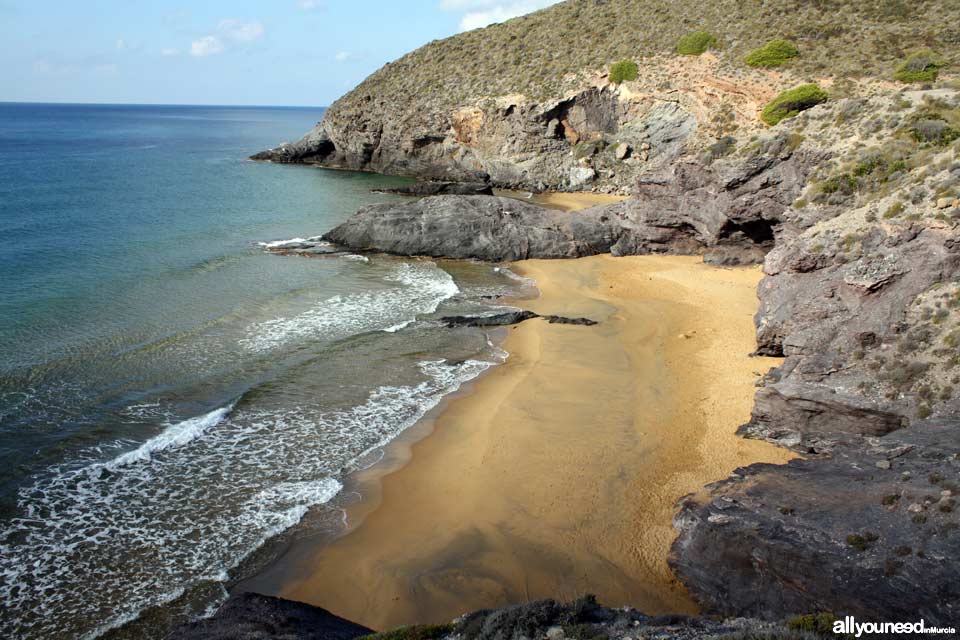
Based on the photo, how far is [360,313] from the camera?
24250 mm

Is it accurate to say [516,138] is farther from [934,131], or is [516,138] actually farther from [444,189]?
[934,131]

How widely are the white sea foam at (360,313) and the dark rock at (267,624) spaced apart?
41.6 ft

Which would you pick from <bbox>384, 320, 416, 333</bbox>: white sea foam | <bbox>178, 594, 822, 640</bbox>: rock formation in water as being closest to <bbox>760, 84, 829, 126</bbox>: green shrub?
<bbox>384, 320, 416, 333</bbox>: white sea foam

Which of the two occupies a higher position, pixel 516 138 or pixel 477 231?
pixel 516 138

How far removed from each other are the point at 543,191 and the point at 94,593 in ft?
161

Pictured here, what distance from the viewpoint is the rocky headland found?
8.45 meters

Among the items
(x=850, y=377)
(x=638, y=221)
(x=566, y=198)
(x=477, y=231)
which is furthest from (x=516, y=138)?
(x=850, y=377)

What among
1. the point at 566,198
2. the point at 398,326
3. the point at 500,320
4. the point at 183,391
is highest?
the point at 566,198

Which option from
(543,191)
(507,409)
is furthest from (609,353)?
(543,191)

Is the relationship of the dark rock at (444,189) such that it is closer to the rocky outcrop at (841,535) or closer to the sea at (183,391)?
the sea at (183,391)

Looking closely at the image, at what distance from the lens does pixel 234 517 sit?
12.1 meters

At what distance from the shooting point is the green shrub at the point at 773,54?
46500 millimetres

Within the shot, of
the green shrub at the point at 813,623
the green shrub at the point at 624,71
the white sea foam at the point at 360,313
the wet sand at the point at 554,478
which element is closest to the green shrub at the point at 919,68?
the green shrub at the point at 624,71

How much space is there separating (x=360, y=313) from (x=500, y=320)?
18.0 ft
